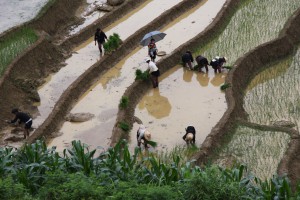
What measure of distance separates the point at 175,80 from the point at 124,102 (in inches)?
92.2

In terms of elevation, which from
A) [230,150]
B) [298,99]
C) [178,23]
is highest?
[178,23]

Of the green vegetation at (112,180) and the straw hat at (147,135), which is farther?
the straw hat at (147,135)

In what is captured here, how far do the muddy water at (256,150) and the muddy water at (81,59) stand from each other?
4.41 m

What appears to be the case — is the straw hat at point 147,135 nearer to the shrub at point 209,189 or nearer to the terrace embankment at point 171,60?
the terrace embankment at point 171,60

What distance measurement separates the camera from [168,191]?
828cm

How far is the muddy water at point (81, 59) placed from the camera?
15055mm

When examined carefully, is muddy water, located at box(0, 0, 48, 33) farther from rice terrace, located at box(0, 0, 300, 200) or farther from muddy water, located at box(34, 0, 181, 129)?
muddy water, located at box(34, 0, 181, 129)

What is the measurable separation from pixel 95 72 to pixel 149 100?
6.28ft

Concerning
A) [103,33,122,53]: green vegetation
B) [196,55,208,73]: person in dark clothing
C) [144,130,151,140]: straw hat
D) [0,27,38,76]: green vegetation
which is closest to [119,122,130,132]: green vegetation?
[144,130,151,140]: straw hat

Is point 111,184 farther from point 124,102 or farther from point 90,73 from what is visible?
point 90,73

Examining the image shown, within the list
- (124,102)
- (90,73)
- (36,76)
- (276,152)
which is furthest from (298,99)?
(36,76)

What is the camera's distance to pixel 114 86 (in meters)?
15.6

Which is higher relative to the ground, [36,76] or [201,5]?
[201,5]

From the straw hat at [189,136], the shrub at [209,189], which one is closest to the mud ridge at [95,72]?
the straw hat at [189,136]
